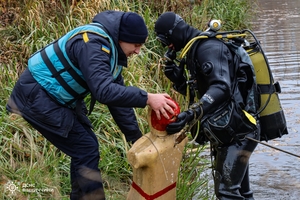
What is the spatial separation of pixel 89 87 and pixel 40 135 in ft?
6.42

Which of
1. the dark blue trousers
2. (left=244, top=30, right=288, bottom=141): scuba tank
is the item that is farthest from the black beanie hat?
(left=244, top=30, right=288, bottom=141): scuba tank

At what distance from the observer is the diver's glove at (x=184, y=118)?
3.53 meters

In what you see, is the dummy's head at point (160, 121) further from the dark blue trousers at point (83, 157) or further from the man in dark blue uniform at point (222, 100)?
the dark blue trousers at point (83, 157)

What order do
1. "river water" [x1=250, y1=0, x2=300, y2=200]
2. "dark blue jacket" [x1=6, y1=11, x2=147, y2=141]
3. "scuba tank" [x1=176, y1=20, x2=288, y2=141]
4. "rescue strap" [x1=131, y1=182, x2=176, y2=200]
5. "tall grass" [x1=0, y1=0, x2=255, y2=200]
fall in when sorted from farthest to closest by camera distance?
1. "river water" [x1=250, y1=0, x2=300, y2=200]
2. "tall grass" [x1=0, y1=0, x2=255, y2=200]
3. "scuba tank" [x1=176, y1=20, x2=288, y2=141]
4. "rescue strap" [x1=131, y1=182, x2=176, y2=200]
5. "dark blue jacket" [x1=6, y1=11, x2=147, y2=141]

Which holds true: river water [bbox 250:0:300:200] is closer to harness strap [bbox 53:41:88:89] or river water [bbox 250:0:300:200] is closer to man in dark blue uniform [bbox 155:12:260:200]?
man in dark blue uniform [bbox 155:12:260:200]

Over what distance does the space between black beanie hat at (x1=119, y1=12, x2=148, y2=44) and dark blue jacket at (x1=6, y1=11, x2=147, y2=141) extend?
0.14ft

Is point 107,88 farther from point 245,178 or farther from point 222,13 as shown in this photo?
point 222,13

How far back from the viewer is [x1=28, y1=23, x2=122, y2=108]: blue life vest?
3.74 metres

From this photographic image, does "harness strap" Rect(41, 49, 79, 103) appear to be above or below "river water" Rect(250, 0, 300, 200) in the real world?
above

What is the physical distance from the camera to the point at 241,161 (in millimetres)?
4172

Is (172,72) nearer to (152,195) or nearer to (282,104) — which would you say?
(152,195)

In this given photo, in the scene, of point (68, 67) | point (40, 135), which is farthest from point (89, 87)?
point (40, 135)

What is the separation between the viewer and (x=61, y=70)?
3746 millimetres

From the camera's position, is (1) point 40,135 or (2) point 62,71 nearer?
(2) point 62,71
